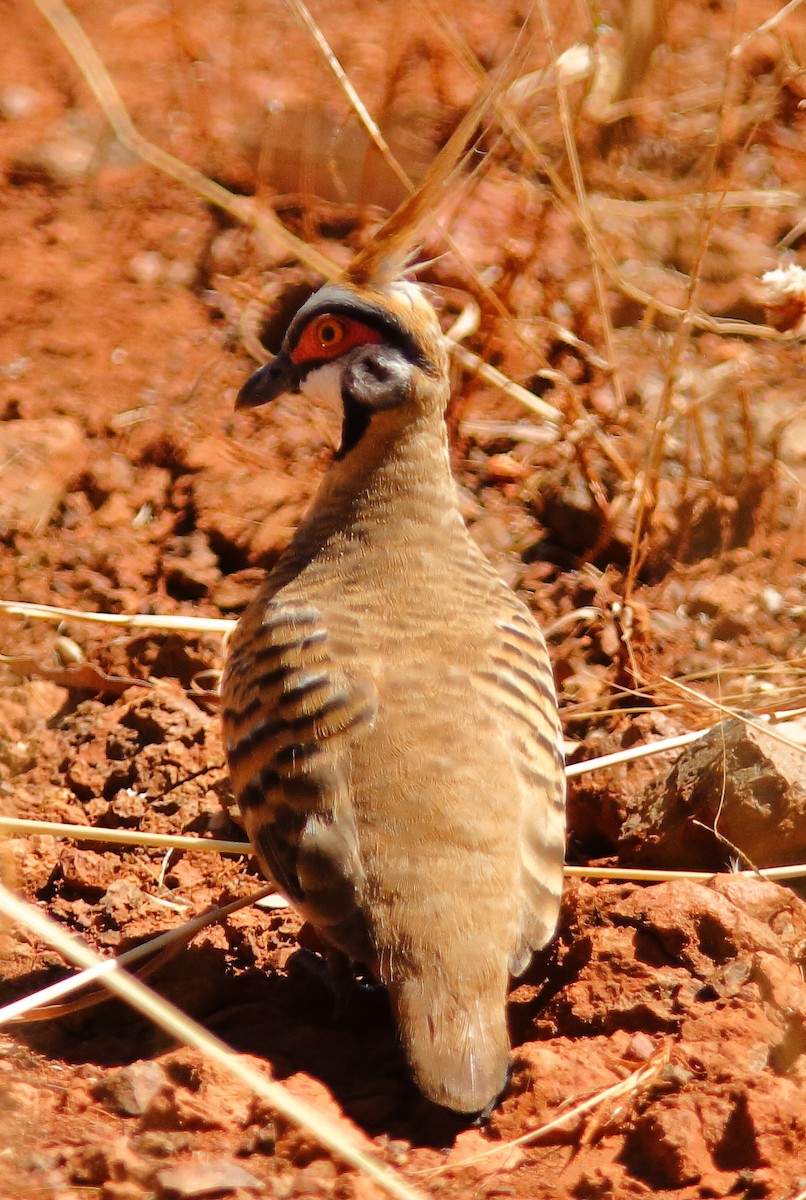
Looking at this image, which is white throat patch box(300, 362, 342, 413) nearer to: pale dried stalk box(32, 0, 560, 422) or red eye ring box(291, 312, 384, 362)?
red eye ring box(291, 312, 384, 362)

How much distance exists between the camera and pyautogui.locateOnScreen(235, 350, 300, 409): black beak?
13.2ft

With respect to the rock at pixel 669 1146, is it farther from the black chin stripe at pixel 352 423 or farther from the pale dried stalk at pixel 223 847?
the black chin stripe at pixel 352 423

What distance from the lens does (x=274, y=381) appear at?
4.05 m

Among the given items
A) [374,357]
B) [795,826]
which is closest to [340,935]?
[795,826]

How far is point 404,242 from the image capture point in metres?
3.64

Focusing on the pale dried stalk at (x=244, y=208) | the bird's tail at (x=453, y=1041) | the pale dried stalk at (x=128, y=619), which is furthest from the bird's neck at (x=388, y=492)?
the bird's tail at (x=453, y=1041)

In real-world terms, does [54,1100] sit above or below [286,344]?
below

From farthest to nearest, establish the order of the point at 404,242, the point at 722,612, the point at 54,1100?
the point at 722,612
the point at 404,242
the point at 54,1100

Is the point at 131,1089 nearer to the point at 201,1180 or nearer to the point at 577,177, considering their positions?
the point at 201,1180

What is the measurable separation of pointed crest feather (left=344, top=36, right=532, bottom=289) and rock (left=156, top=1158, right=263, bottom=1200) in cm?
226

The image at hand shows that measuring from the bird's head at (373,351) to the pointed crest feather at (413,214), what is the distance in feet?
0.16

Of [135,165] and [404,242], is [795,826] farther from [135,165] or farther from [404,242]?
[135,165]

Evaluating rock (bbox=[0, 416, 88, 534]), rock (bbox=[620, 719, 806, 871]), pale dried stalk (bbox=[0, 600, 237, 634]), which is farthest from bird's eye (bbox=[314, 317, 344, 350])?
rock (bbox=[0, 416, 88, 534])

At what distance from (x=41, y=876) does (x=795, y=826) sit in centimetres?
222
